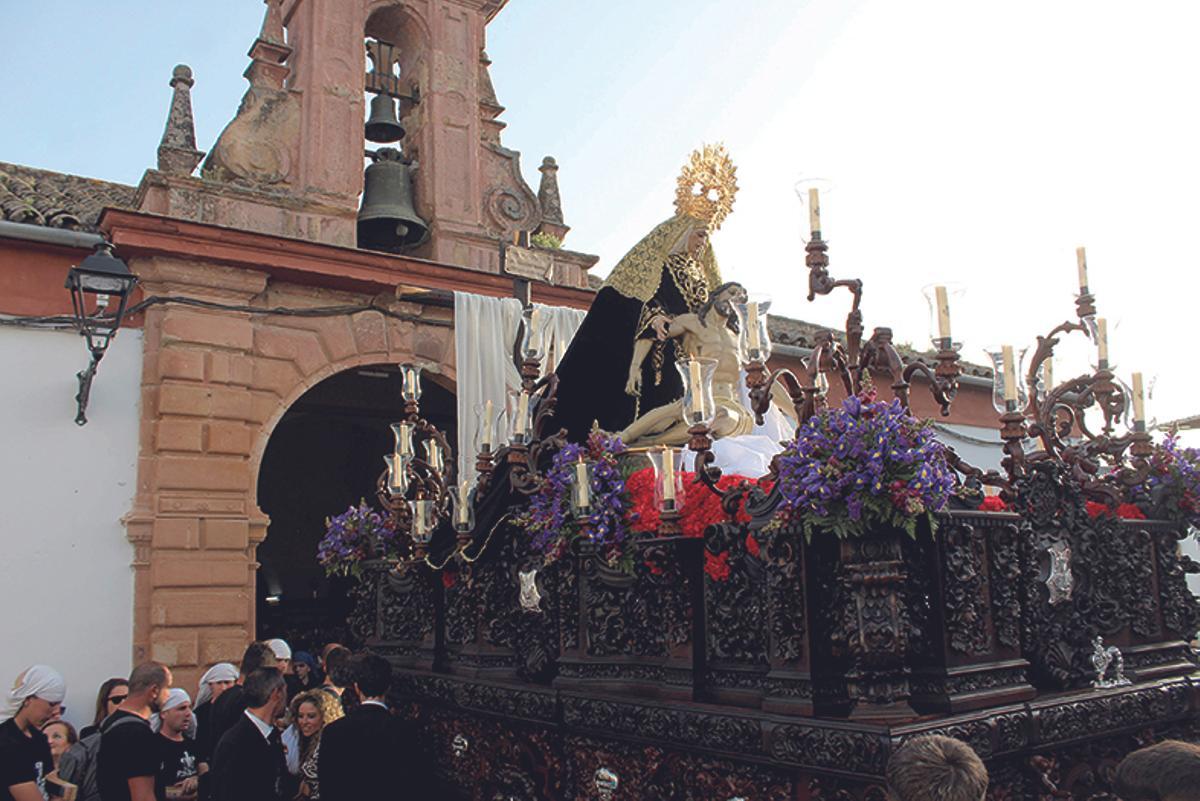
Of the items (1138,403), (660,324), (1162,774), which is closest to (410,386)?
(660,324)

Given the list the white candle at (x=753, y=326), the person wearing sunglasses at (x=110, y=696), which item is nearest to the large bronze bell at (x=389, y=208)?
the person wearing sunglasses at (x=110, y=696)

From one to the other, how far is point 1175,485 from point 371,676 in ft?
13.8

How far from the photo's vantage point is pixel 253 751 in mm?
4395

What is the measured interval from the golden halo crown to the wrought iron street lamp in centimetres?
431

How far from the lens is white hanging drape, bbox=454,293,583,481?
10297 millimetres

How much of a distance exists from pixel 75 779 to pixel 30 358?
448cm

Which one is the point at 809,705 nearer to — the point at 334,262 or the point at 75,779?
the point at 75,779

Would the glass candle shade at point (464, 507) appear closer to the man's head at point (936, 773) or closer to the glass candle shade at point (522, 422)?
the glass candle shade at point (522, 422)

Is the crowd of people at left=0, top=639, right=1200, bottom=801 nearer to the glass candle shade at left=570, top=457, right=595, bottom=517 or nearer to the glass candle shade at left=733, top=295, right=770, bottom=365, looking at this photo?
the glass candle shade at left=570, top=457, right=595, bottom=517

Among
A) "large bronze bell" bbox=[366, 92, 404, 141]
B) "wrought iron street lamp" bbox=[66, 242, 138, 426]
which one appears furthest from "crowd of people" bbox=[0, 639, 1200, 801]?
"large bronze bell" bbox=[366, 92, 404, 141]

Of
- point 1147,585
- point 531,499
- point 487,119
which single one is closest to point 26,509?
point 531,499

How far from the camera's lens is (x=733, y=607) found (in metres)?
4.29

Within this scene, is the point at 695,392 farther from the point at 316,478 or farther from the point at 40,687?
the point at 316,478

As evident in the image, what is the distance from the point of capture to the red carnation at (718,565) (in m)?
4.29
